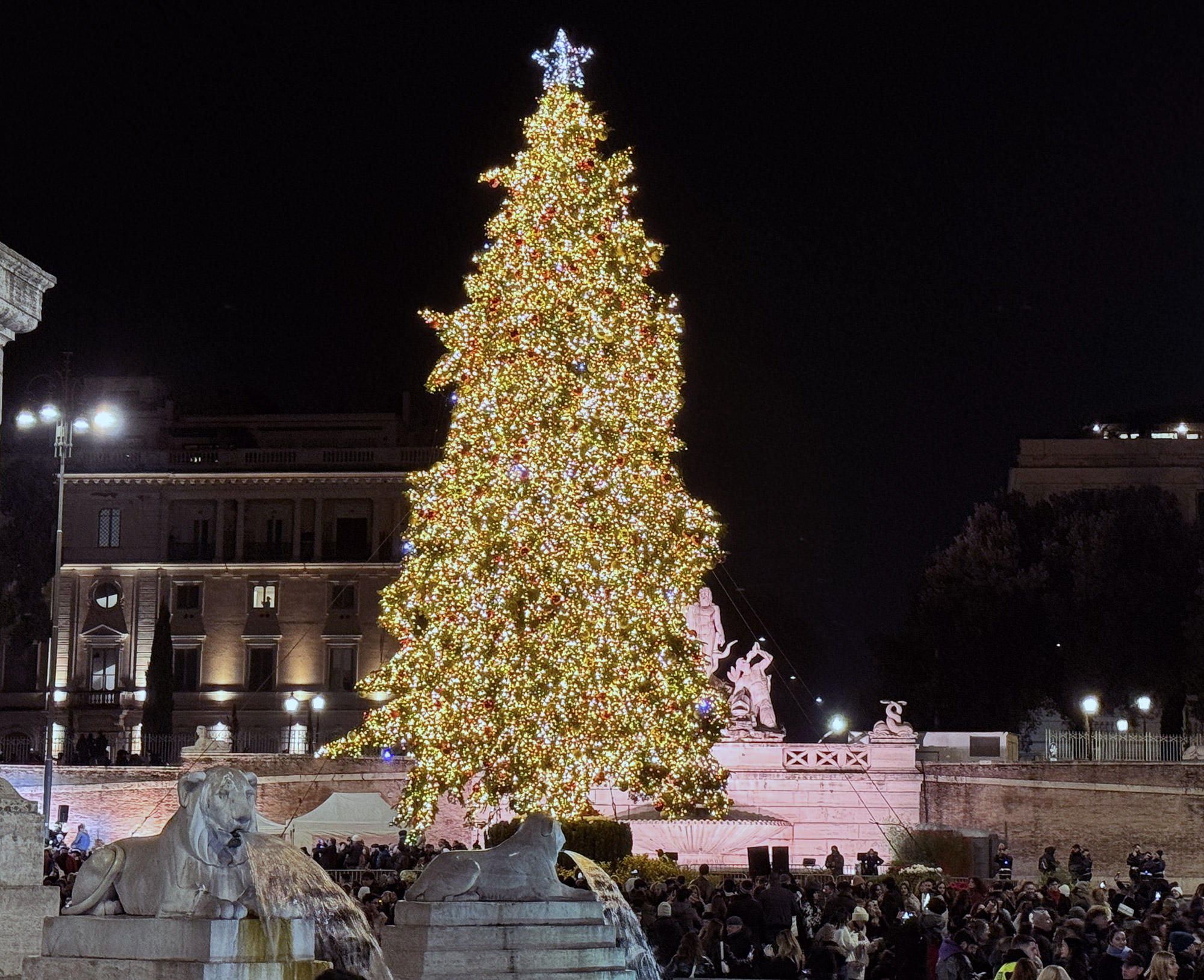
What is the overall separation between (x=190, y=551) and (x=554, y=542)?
31181 millimetres

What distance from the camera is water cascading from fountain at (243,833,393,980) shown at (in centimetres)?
985

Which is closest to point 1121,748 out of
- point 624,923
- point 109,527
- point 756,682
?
point 756,682

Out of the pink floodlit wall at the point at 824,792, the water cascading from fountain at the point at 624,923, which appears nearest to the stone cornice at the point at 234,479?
the pink floodlit wall at the point at 824,792

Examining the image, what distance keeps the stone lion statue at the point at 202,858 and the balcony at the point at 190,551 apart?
5094 cm

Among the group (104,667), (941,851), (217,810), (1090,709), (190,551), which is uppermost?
(190,551)

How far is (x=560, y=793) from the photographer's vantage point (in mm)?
28000

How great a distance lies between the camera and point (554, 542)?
2880cm

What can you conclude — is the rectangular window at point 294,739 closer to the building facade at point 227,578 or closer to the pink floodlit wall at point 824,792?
the building facade at point 227,578

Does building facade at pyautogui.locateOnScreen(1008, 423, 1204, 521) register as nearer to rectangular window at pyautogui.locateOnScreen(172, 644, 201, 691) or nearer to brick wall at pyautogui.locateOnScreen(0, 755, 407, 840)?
rectangular window at pyautogui.locateOnScreen(172, 644, 201, 691)

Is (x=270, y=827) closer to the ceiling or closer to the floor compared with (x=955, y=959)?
closer to the ceiling

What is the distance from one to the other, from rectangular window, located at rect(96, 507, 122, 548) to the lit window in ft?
4.12

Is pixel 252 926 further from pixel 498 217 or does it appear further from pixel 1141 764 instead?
pixel 1141 764

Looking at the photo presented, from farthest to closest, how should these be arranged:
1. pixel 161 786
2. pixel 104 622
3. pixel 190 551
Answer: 1. pixel 190 551
2. pixel 104 622
3. pixel 161 786

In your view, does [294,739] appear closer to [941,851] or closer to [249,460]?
[249,460]
